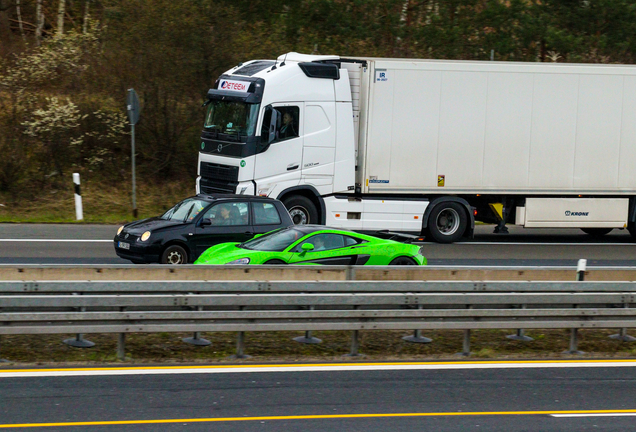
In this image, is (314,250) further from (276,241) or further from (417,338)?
(417,338)

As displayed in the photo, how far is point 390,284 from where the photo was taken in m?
9.52

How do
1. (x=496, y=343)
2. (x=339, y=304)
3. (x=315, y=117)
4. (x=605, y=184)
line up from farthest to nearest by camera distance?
(x=605, y=184), (x=315, y=117), (x=496, y=343), (x=339, y=304)

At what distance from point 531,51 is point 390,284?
2265cm

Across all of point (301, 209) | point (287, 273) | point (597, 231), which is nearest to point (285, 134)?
point (301, 209)

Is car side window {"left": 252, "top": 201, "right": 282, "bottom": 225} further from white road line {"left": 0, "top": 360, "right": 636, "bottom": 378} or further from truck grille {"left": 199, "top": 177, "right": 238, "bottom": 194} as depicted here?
white road line {"left": 0, "top": 360, "right": 636, "bottom": 378}

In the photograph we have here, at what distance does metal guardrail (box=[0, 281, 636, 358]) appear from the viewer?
28.0 ft

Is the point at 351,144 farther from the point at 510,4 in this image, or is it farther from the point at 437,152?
the point at 510,4

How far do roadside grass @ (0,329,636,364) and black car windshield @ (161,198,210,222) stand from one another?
5.02m

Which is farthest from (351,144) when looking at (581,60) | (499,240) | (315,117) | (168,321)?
(581,60)

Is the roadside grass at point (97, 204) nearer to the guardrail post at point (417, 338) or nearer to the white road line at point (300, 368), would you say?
the guardrail post at point (417, 338)

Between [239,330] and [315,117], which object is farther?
→ [315,117]

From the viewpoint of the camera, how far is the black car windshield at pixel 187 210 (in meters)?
14.7

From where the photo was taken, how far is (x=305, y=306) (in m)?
9.34

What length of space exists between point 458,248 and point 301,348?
378 inches
